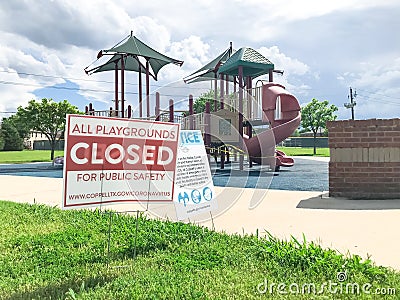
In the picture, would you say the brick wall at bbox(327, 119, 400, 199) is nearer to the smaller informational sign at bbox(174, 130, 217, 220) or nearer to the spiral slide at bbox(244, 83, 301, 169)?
the smaller informational sign at bbox(174, 130, 217, 220)

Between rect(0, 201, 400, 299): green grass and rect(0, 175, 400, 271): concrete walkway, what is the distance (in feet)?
1.41

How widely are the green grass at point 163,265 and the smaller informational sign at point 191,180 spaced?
299 mm

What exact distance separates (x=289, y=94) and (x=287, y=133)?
56.5 inches

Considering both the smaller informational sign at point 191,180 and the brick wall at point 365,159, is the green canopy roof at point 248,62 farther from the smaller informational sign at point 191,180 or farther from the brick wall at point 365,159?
the smaller informational sign at point 191,180

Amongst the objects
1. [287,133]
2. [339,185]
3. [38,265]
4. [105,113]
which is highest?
[105,113]

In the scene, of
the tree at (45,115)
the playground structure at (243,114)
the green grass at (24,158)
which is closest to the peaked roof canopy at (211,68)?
the playground structure at (243,114)

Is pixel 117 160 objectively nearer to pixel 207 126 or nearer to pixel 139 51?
pixel 207 126

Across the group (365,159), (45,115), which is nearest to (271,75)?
(365,159)

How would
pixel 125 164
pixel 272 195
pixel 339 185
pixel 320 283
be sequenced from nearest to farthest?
1. pixel 320 283
2. pixel 125 164
3. pixel 339 185
4. pixel 272 195

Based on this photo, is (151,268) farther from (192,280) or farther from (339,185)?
(339,185)

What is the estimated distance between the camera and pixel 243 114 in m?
14.9

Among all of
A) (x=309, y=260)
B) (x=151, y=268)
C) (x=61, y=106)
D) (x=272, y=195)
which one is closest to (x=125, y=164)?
(x=151, y=268)

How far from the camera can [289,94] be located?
1361cm

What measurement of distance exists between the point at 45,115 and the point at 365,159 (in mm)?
21275
